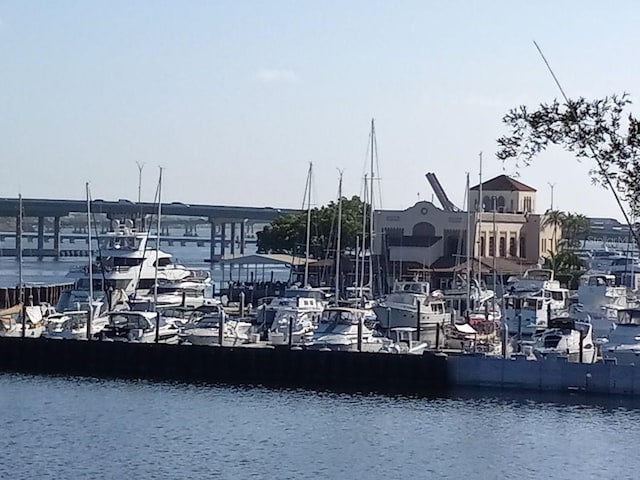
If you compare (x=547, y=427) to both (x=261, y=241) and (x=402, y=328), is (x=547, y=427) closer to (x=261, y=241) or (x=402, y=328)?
(x=402, y=328)

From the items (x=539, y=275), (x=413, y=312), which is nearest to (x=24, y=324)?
(x=413, y=312)

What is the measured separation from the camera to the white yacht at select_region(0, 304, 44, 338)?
2286 inches

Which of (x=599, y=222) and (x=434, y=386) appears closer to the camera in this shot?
(x=434, y=386)

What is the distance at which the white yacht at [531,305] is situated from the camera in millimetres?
61438

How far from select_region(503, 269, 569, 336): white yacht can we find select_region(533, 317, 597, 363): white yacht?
3031 millimetres

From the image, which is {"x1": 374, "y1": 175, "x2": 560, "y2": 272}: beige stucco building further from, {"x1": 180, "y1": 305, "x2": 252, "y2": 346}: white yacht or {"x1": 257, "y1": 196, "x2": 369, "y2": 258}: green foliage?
{"x1": 180, "y1": 305, "x2": 252, "y2": 346}: white yacht

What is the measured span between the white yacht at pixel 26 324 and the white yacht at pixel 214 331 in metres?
6.39

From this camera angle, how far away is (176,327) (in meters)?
57.6

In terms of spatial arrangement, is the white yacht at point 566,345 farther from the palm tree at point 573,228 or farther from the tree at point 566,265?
the palm tree at point 573,228

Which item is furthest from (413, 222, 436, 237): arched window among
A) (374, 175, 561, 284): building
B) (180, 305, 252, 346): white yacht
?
(180, 305, 252, 346): white yacht

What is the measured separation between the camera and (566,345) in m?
51.6

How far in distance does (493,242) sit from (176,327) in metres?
41.9

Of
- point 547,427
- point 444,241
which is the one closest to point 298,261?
point 444,241

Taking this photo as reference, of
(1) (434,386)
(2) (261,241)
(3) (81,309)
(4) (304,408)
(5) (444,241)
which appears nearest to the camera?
(4) (304,408)
